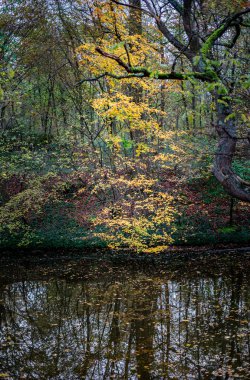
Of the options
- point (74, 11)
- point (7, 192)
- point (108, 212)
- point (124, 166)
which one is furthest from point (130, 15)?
point (7, 192)

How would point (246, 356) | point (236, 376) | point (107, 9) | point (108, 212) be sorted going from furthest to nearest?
point (108, 212) → point (107, 9) → point (246, 356) → point (236, 376)

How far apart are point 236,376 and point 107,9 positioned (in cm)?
992

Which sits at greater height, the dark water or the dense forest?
the dense forest

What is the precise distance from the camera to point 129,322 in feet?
21.3

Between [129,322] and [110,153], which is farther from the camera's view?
[110,153]

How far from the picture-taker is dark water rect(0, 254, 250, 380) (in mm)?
4844

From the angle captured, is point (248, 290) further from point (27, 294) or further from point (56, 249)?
point (56, 249)

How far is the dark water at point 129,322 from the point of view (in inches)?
191

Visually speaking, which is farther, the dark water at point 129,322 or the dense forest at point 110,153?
the dense forest at point 110,153

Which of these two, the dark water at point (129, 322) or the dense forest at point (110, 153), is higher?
the dense forest at point (110, 153)

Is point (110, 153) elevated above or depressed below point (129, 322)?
above

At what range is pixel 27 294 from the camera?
8.82 m

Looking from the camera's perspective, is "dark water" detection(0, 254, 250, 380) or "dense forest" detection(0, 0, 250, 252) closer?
"dark water" detection(0, 254, 250, 380)

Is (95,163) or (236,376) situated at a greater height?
(95,163)
